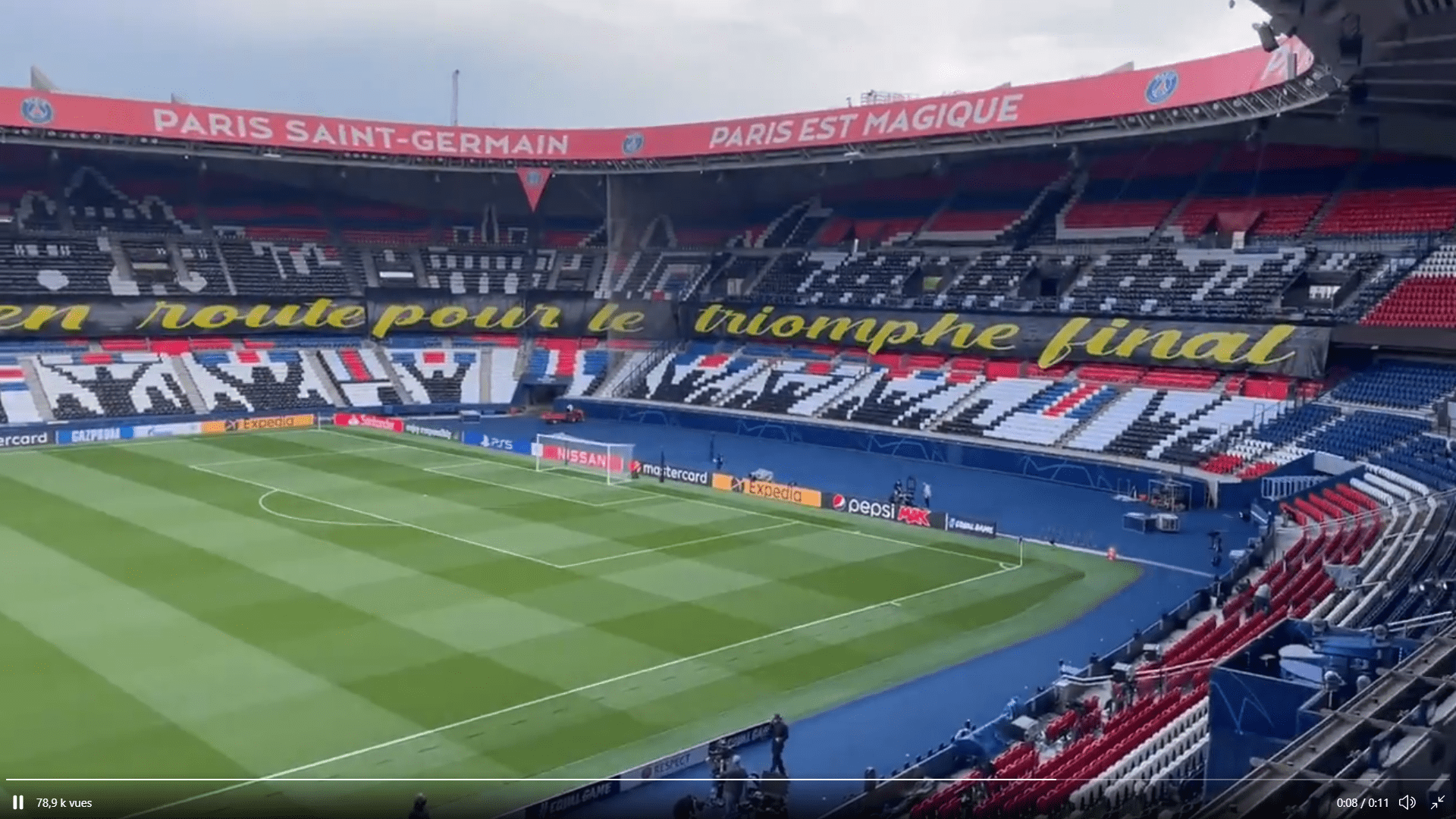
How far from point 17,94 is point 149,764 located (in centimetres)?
4358

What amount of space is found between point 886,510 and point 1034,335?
678 inches

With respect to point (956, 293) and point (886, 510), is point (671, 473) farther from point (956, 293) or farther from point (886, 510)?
point (956, 293)

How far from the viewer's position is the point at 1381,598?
649 inches

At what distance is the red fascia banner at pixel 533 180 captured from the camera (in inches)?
2393

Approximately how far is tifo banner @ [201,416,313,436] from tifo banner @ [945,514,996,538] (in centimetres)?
3210

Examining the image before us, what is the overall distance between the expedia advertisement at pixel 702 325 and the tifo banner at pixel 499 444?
46.3 ft

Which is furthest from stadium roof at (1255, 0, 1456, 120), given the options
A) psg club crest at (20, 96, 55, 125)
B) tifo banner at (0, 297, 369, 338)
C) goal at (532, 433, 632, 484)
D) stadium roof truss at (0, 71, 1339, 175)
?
psg club crest at (20, 96, 55, 125)

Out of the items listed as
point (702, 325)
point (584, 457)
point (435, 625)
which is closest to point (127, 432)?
point (584, 457)

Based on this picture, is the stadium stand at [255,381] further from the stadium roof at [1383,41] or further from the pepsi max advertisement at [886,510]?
the stadium roof at [1383,41]

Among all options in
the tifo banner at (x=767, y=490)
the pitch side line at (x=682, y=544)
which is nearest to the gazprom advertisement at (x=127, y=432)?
the tifo banner at (x=767, y=490)

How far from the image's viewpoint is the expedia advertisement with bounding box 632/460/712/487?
1486 inches

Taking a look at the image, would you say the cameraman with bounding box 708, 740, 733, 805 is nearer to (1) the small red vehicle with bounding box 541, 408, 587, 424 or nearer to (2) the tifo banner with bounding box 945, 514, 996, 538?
(2) the tifo banner with bounding box 945, 514, 996, 538

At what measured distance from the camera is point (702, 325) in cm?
5956

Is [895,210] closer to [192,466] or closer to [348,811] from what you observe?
[192,466]
